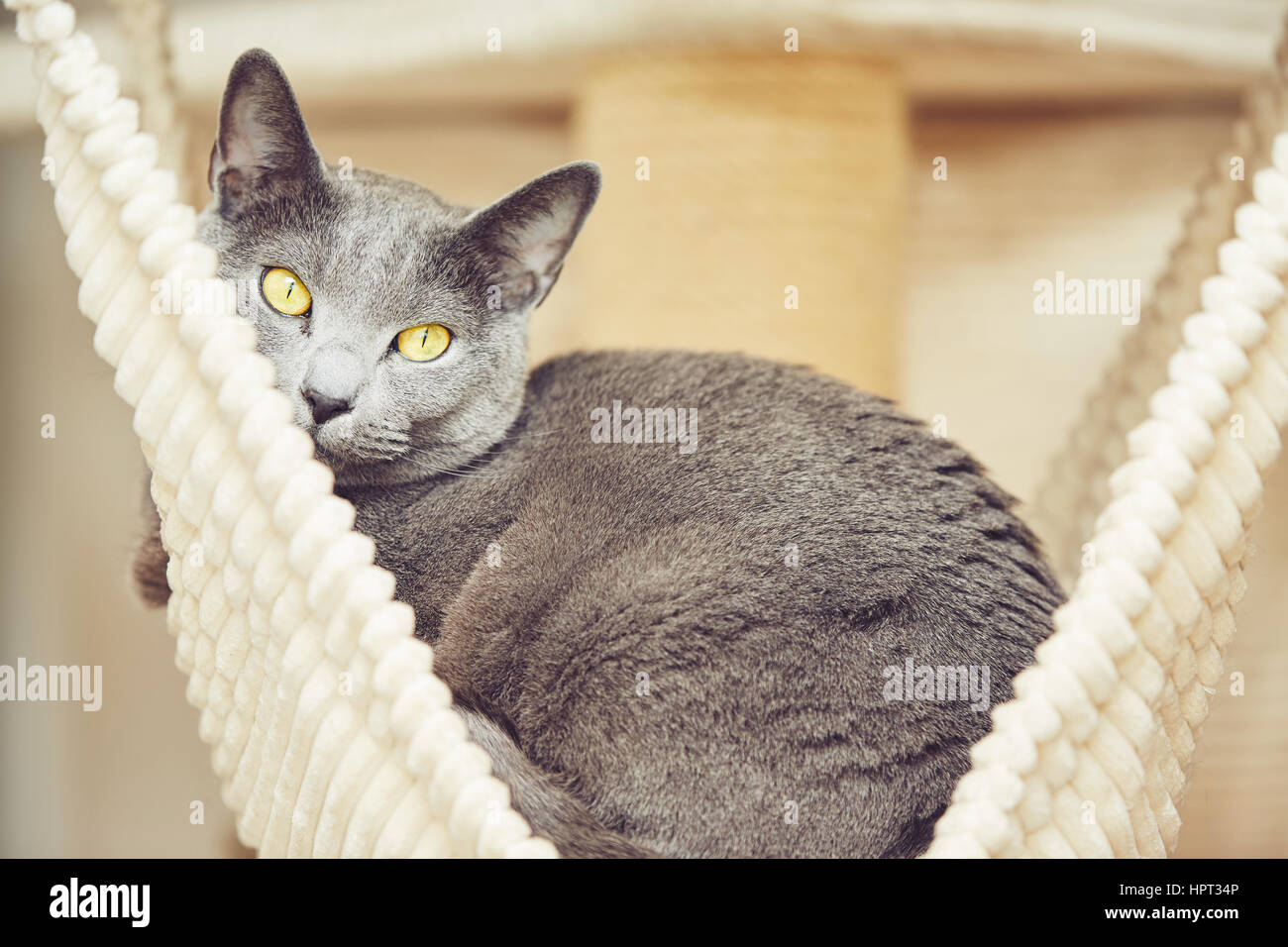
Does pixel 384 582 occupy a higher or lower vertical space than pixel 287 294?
lower

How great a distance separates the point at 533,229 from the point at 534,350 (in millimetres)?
894

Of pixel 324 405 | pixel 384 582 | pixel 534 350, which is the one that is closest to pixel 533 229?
pixel 324 405

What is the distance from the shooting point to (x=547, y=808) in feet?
2.22

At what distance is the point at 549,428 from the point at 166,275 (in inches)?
14.9

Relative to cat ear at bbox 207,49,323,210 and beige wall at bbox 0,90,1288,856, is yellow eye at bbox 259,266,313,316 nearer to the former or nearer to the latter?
cat ear at bbox 207,49,323,210

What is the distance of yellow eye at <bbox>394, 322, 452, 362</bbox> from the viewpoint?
0.84 meters

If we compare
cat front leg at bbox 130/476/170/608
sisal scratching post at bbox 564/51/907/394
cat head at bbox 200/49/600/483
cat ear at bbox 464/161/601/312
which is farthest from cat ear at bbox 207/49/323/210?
sisal scratching post at bbox 564/51/907/394

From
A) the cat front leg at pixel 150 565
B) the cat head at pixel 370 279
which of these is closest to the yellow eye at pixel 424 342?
the cat head at pixel 370 279

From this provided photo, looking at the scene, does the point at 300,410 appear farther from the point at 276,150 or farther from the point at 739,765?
the point at 739,765

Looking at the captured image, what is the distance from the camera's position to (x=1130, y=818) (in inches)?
25.5

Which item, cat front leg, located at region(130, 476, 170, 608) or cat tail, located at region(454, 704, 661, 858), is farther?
cat front leg, located at region(130, 476, 170, 608)

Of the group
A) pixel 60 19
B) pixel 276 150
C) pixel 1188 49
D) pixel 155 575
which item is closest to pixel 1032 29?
pixel 1188 49

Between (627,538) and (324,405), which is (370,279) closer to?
(324,405)

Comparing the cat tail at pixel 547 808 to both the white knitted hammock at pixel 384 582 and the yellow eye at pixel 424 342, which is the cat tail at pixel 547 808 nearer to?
the white knitted hammock at pixel 384 582
